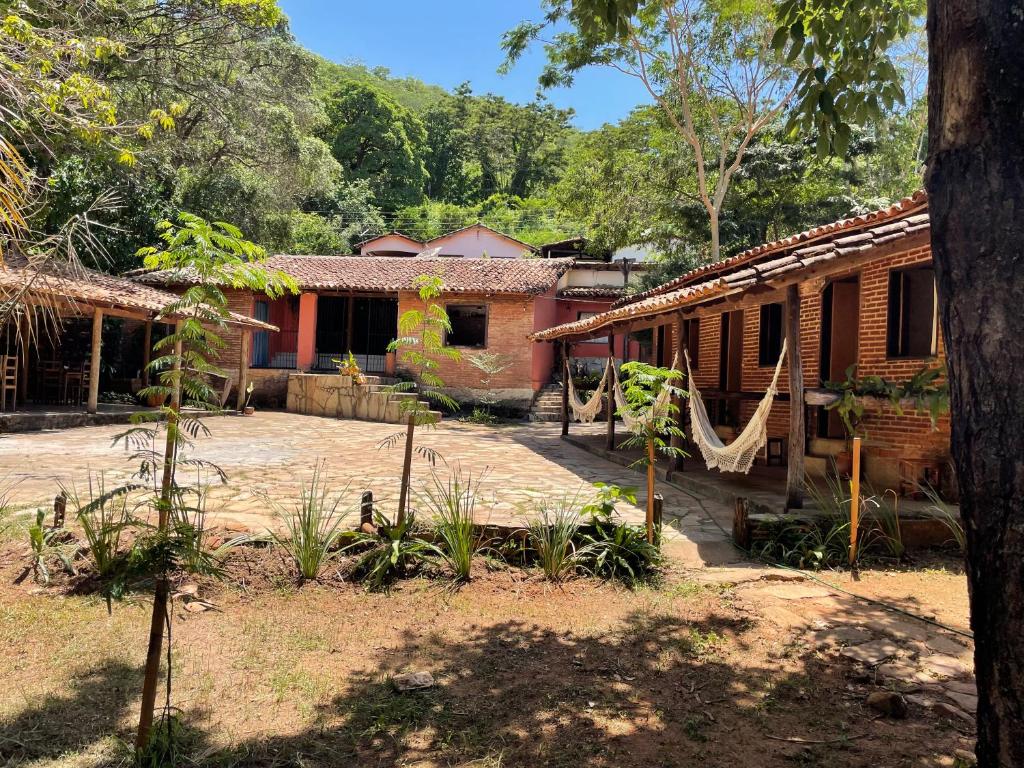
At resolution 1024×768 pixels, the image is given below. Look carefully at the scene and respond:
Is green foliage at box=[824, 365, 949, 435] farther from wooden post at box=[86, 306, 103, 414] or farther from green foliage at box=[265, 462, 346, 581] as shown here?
wooden post at box=[86, 306, 103, 414]

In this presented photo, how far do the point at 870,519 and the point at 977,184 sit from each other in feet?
12.8

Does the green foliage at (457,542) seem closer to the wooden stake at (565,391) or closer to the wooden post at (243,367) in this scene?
the wooden stake at (565,391)

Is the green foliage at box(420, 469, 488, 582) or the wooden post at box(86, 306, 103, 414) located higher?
the wooden post at box(86, 306, 103, 414)

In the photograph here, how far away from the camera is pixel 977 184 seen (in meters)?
1.51

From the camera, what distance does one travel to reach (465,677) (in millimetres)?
2836

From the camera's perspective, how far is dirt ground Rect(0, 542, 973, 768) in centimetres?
224

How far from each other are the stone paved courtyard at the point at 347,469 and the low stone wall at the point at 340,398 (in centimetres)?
182

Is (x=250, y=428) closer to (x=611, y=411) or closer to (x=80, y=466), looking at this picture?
(x=80, y=466)

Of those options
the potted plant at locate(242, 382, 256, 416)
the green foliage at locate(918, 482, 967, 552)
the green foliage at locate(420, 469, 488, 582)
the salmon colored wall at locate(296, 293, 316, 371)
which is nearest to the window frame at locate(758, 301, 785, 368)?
the green foliage at locate(918, 482, 967, 552)

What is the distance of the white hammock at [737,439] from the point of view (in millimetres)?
5906

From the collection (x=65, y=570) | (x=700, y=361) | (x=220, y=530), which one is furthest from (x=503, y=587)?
(x=700, y=361)

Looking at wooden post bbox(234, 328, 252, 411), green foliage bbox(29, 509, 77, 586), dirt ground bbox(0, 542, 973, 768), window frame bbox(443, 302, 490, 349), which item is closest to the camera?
dirt ground bbox(0, 542, 973, 768)

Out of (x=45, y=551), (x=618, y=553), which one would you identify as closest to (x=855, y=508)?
(x=618, y=553)

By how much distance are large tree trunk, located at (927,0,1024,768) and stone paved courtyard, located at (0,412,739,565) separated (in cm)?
315
